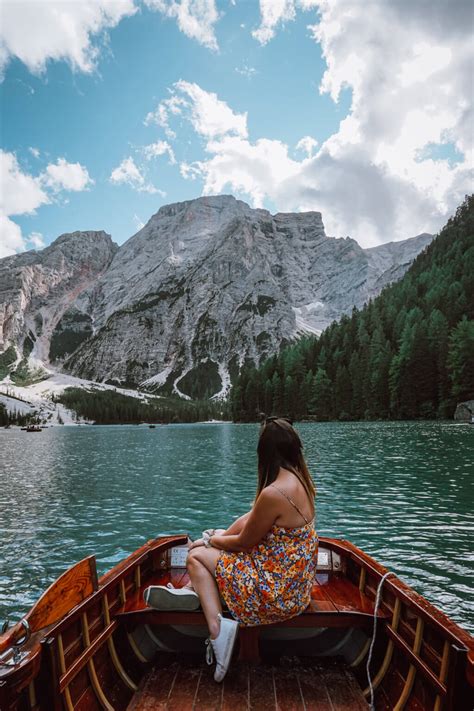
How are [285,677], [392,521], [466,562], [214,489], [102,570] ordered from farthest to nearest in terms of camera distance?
[214,489] → [392,521] → [102,570] → [466,562] → [285,677]

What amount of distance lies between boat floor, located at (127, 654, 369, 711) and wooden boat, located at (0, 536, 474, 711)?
14 millimetres

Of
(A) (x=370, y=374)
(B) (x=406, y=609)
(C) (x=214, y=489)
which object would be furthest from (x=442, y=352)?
(B) (x=406, y=609)

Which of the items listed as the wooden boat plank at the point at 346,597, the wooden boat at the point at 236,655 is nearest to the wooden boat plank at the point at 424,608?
the wooden boat at the point at 236,655

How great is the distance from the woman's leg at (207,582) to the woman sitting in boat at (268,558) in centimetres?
1

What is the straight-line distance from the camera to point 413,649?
17.0 feet

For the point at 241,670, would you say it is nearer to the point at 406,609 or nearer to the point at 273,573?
the point at 273,573

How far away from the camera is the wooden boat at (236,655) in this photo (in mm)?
4309

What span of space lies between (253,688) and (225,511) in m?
20.2

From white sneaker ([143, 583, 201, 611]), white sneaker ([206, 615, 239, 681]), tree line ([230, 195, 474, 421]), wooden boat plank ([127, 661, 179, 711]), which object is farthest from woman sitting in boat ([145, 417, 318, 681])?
tree line ([230, 195, 474, 421])

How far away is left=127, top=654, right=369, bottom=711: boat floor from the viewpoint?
202 inches

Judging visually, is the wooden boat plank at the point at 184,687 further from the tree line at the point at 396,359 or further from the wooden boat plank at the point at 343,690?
the tree line at the point at 396,359

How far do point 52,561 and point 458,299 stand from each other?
128165mm

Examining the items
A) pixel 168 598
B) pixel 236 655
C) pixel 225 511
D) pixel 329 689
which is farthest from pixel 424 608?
pixel 225 511

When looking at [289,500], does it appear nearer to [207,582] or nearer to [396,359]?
[207,582]
